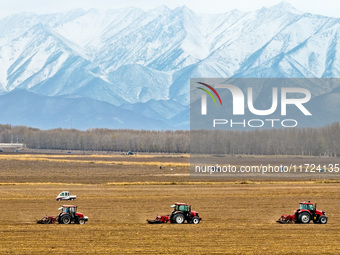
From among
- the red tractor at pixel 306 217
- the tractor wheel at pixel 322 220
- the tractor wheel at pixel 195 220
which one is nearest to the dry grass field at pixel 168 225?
the tractor wheel at pixel 195 220

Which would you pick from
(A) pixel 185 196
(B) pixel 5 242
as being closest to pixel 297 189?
(A) pixel 185 196

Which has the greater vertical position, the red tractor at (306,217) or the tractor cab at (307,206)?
the tractor cab at (307,206)

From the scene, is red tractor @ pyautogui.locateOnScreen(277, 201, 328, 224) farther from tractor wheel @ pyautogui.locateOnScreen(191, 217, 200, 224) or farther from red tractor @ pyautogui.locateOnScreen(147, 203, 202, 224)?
red tractor @ pyautogui.locateOnScreen(147, 203, 202, 224)

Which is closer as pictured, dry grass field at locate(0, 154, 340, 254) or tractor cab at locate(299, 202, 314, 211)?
dry grass field at locate(0, 154, 340, 254)

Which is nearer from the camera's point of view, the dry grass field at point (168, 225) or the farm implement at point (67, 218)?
the dry grass field at point (168, 225)

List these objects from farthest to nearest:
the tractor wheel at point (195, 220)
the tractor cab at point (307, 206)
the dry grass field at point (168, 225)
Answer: the tractor cab at point (307, 206), the tractor wheel at point (195, 220), the dry grass field at point (168, 225)

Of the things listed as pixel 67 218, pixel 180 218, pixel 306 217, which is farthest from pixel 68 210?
pixel 306 217

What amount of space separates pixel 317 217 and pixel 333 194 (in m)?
19.6

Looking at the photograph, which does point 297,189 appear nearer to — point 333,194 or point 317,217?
point 333,194

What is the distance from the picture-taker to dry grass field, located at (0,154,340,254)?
1184 inches

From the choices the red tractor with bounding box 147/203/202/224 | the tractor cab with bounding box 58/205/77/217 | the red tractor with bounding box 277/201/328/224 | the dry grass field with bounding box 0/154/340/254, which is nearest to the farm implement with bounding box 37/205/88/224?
the tractor cab with bounding box 58/205/77/217

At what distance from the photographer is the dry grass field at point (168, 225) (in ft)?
98.6

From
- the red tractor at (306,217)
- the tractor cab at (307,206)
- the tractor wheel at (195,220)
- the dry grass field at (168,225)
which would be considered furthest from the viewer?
the tractor cab at (307,206)

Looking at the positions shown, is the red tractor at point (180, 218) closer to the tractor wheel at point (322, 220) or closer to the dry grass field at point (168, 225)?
the dry grass field at point (168, 225)
